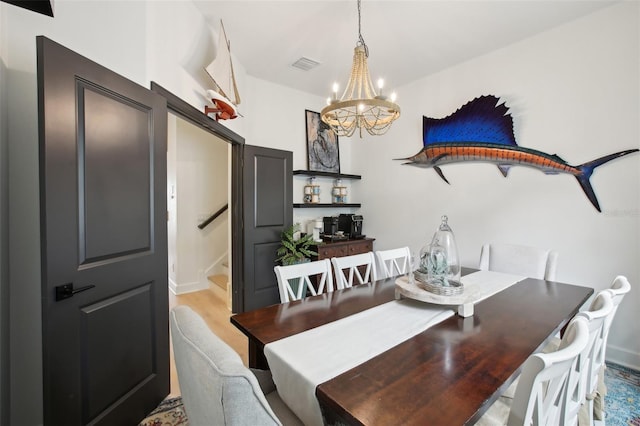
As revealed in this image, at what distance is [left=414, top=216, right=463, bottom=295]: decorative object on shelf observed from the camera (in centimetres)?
158

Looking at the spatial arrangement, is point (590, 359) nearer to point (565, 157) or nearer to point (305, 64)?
point (565, 157)

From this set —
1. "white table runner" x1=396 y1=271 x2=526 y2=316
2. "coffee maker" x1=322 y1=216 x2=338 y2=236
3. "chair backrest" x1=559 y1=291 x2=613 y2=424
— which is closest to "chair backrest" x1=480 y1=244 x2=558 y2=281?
"white table runner" x1=396 y1=271 x2=526 y2=316

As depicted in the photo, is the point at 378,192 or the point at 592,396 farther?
the point at 378,192

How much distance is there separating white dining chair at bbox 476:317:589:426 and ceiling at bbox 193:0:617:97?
2.56 metres

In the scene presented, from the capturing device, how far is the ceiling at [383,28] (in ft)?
7.70

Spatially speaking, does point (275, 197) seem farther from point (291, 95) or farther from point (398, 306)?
point (398, 306)

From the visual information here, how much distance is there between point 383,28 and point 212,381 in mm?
3049

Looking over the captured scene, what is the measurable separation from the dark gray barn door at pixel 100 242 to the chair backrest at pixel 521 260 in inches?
109

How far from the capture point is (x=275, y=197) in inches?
140

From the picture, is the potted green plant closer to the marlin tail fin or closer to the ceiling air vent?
the ceiling air vent

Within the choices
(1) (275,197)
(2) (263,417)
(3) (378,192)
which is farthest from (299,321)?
(3) (378,192)

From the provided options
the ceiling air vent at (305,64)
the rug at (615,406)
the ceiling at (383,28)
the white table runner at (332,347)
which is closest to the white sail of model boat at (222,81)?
the ceiling at (383,28)

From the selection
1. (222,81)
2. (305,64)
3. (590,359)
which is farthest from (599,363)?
(305,64)

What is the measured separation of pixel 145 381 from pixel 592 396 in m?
2.45
